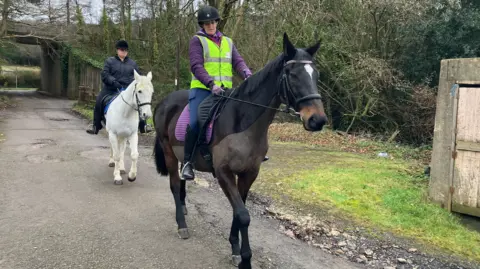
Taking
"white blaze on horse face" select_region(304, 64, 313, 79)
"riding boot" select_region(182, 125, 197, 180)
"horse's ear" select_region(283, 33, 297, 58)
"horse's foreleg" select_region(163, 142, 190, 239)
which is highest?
"horse's ear" select_region(283, 33, 297, 58)

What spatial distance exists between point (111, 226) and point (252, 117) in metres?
2.57

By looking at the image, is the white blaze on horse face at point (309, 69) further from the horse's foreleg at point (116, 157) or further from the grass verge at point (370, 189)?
the horse's foreleg at point (116, 157)

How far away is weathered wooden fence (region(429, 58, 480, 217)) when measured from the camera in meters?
5.61

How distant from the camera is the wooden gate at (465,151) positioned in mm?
5582

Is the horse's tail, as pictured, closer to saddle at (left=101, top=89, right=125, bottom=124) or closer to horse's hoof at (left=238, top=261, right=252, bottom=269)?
horse's hoof at (left=238, top=261, right=252, bottom=269)

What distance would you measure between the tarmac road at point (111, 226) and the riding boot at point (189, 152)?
890 millimetres

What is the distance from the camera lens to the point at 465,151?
5.70m

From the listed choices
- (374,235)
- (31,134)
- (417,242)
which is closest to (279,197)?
(374,235)

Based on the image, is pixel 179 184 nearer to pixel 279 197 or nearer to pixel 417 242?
pixel 279 197

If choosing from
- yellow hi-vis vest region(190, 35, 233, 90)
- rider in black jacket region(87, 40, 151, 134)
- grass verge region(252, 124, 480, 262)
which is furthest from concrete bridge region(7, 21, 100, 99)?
yellow hi-vis vest region(190, 35, 233, 90)

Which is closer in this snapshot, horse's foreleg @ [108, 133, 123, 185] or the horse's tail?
the horse's tail

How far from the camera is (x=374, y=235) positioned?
5.00m

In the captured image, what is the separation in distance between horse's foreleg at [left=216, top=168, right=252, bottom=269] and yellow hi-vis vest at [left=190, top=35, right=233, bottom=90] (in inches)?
46.2

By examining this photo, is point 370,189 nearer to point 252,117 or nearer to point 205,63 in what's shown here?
point 252,117
